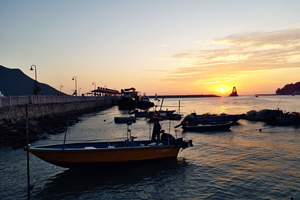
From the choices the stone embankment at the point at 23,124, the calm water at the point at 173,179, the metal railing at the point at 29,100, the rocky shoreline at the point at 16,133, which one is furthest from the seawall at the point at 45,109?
the calm water at the point at 173,179

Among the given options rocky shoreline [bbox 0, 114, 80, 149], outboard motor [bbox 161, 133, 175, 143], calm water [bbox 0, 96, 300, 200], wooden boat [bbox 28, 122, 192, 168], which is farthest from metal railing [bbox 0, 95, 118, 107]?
outboard motor [bbox 161, 133, 175, 143]

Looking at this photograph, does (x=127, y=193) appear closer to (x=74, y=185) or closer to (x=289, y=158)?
(x=74, y=185)

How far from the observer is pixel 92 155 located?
469 inches

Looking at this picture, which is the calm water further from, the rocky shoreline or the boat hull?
the rocky shoreline

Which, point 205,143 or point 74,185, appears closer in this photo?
point 74,185

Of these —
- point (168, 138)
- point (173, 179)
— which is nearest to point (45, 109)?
point (168, 138)

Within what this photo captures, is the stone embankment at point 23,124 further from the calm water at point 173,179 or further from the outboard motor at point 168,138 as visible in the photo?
the outboard motor at point 168,138

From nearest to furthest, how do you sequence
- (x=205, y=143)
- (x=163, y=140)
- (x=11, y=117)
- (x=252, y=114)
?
(x=163, y=140)
(x=205, y=143)
(x=11, y=117)
(x=252, y=114)

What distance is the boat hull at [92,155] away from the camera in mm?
11523

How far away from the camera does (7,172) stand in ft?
41.5

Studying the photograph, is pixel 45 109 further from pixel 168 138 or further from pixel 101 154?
pixel 168 138

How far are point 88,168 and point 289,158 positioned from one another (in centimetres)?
1462

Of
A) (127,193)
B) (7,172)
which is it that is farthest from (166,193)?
(7,172)

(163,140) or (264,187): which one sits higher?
(163,140)
